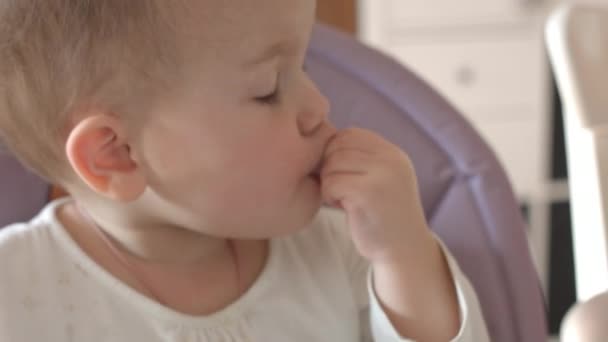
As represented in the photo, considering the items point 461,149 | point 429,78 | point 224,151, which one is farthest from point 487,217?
point 429,78

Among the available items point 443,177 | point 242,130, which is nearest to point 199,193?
point 242,130

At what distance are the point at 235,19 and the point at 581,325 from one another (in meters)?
0.35

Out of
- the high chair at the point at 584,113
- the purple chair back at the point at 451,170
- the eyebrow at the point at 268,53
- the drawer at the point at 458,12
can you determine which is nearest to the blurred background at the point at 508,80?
the drawer at the point at 458,12

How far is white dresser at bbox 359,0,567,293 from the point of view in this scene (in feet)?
6.53

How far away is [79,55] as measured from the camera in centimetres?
64

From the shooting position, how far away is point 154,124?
0.68 metres

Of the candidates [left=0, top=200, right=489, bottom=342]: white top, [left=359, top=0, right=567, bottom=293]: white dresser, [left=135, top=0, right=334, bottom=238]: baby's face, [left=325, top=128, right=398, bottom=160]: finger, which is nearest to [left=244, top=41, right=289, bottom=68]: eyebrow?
[left=135, top=0, right=334, bottom=238]: baby's face

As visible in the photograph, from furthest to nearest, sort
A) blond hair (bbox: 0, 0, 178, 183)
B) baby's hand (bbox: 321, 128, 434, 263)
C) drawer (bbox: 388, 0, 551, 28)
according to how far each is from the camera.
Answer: drawer (bbox: 388, 0, 551, 28) < baby's hand (bbox: 321, 128, 434, 263) < blond hair (bbox: 0, 0, 178, 183)

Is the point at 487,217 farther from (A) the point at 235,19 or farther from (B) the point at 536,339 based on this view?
(A) the point at 235,19

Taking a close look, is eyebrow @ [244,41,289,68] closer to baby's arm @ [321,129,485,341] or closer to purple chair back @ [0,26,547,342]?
baby's arm @ [321,129,485,341]

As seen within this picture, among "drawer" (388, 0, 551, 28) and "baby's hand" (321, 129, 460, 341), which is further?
"drawer" (388, 0, 551, 28)

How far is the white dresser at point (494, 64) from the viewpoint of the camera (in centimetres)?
199

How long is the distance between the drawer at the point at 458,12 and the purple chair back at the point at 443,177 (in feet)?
3.57

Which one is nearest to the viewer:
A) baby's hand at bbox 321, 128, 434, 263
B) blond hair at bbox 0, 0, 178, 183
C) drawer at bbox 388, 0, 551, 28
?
blond hair at bbox 0, 0, 178, 183
